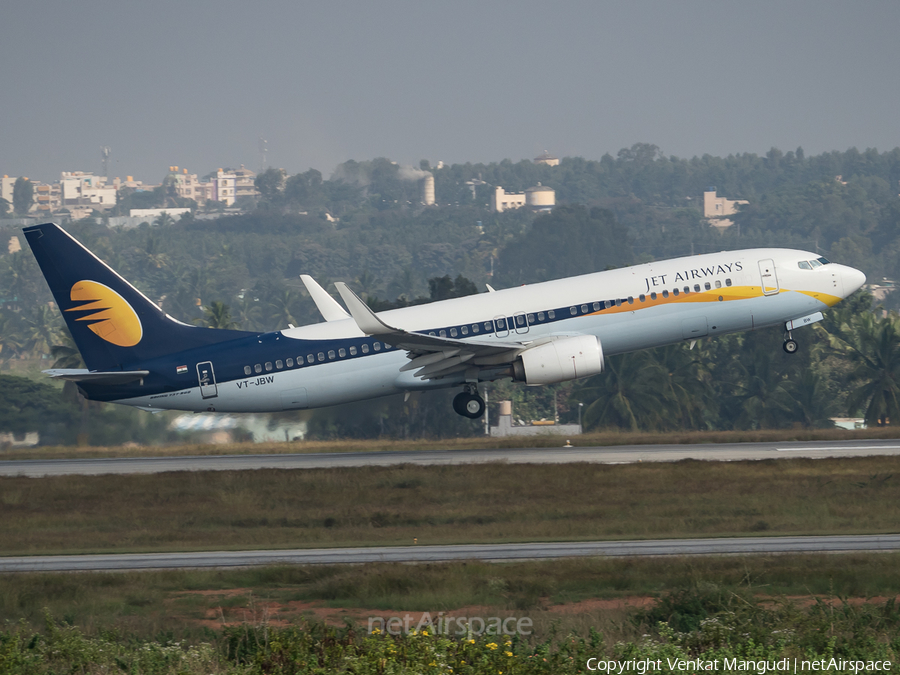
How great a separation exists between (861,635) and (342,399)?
97.3 feet

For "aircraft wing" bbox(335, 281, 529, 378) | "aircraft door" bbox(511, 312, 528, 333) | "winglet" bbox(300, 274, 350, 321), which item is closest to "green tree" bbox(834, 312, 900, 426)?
"aircraft door" bbox(511, 312, 528, 333)

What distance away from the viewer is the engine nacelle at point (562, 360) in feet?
145

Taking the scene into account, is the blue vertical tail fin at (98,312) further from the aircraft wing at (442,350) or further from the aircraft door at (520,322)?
the aircraft door at (520,322)

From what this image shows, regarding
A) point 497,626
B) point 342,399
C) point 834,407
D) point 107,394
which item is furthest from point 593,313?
point 834,407

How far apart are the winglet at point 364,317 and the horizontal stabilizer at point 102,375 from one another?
10746 millimetres

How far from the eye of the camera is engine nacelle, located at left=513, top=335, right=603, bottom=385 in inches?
1738

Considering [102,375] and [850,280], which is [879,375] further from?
[102,375]

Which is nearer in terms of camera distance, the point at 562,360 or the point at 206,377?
the point at 562,360

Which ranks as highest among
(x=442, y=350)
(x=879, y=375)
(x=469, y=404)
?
(x=442, y=350)

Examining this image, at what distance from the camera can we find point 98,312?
46.3 meters

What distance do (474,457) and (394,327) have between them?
258 inches

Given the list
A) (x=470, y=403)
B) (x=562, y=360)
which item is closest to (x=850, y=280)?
(x=562, y=360)

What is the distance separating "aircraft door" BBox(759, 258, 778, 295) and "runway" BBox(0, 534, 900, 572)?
17417mm

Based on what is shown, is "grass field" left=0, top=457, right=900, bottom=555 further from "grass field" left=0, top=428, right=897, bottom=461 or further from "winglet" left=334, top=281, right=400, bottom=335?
"grass field" left=0, top=428, right=897, bottom=461
